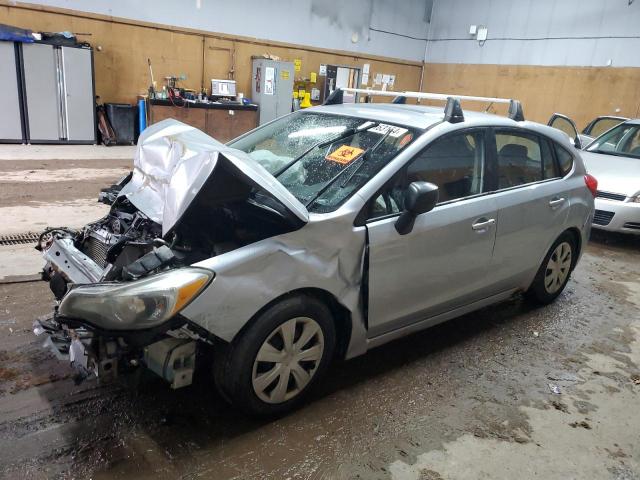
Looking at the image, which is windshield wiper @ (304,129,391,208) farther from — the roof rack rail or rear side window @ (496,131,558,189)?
rear side window @ (496,131,558,189)

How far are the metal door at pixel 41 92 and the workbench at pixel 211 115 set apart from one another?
6.01 feet

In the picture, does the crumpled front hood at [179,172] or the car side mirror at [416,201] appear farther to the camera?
the car side mirror at [416,201]

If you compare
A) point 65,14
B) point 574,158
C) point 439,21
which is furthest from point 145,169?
point 439,21

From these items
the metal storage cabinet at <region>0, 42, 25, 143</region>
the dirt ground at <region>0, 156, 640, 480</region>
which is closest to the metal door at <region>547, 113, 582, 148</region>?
the dirt ground at <region>0, 156, 640, 480</region>

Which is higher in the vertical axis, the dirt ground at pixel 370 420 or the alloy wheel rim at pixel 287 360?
the alloy wheel rim at pixel 287 360

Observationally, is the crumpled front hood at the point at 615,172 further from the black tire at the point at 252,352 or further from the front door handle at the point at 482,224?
the black tire at the point at 252,352

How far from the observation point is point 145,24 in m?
11.0

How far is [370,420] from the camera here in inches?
99.5

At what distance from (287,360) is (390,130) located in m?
1.43

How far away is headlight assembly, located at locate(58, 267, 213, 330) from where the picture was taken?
77.0 inches

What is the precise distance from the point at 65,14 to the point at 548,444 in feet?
37.3

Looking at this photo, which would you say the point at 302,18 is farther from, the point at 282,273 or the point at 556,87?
the point at 282,273

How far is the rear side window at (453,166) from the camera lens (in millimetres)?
2756

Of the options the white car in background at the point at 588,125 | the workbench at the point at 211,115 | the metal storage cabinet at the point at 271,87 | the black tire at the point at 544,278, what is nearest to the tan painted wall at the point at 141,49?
the metal storage cabinet at the point at 271,87
